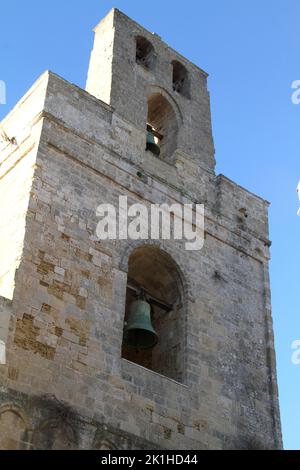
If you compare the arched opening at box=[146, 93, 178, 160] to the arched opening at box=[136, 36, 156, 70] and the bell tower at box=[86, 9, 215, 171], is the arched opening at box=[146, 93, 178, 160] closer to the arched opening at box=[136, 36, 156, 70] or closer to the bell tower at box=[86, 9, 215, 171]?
the bell tower at box=[86, 9, 215, 171]

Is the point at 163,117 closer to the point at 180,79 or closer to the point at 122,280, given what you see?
the point at 180,79

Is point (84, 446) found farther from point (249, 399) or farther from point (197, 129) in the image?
point (197, 129)

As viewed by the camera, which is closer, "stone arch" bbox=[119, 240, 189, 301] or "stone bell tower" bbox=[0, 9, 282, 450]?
"stone bell tower" bbox=[0, 9, 282, 450]

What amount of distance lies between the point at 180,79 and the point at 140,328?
5.88m

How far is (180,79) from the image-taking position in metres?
15.4

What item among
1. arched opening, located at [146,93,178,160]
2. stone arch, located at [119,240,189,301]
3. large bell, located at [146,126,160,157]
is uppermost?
arched opening, located at [146,93,178,160]

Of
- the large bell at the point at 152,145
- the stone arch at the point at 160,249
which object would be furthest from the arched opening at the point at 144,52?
the stone arch at the point at 160,249

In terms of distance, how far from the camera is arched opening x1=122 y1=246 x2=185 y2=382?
11.4 meters

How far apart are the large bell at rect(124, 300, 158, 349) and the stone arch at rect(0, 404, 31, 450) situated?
2629 mm

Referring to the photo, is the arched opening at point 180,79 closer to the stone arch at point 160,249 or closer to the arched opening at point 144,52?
the arched opening at point 144,52

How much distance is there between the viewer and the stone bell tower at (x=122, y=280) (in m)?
9.49

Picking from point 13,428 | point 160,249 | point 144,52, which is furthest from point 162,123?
point 13,428

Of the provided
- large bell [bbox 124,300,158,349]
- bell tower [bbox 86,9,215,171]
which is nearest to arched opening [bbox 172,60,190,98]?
bell tower [bbox 86,9,215,171]

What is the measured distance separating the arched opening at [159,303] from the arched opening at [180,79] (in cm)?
421
